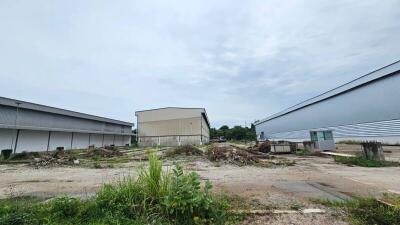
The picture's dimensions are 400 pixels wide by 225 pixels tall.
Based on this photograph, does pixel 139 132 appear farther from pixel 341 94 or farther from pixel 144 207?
pixel 144 207

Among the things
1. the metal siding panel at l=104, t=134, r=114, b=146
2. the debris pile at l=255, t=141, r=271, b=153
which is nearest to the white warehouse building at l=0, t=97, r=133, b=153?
the metal siding panel at l=104, t=134, r=114, b=146

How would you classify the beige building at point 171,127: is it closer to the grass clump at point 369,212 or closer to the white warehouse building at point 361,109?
the white warehouse building at point 361,109

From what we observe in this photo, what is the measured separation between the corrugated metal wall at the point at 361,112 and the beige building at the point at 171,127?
1980cm

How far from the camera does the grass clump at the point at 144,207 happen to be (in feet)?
12.6

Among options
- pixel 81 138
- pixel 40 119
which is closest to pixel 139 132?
pixel 81 138

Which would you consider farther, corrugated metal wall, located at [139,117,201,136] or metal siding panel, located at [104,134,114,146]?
metal siding panel, located at [104,134,114,146]

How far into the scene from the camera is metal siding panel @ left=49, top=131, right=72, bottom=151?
3296 centimetres

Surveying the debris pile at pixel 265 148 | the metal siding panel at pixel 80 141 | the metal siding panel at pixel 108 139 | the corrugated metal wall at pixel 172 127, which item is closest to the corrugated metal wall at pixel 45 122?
the metal siding panel at pixel 80 141

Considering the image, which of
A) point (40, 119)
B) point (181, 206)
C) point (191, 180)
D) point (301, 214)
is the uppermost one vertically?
point (40, 119)

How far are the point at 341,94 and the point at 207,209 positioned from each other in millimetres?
37358

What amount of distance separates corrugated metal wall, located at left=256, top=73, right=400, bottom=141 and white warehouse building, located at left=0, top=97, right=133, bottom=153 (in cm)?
3692

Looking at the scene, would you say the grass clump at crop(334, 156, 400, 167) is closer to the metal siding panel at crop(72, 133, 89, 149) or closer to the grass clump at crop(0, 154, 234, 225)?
the grass clump at crop(0, 154, 234, 225)

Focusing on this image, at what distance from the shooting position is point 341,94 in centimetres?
3569

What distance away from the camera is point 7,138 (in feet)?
84.6
